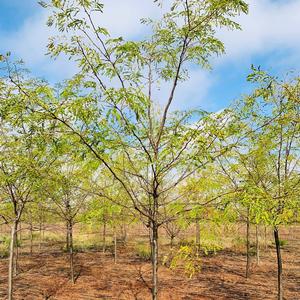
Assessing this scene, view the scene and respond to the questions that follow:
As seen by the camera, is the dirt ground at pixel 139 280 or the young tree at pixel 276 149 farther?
the dirt ground at pixel 139 280

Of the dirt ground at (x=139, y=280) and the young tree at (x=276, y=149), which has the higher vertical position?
the young tree at (x=276, y=149)

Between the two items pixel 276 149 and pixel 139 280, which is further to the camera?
pixel 139 280

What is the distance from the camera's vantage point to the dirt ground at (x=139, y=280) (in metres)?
14.7

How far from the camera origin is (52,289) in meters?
15.6

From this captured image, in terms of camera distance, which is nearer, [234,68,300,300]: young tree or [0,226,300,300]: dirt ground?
[234,68,300,300]: young tree

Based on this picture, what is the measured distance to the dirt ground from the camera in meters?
14.7

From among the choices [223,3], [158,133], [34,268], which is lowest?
[34,268]

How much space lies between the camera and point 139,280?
676 inches

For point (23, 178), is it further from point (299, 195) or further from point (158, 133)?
point (299, 195)

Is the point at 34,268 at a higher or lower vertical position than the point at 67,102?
lower

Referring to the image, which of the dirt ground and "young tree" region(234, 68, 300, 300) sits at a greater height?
"young tree" region(234, 68, 300, 300)

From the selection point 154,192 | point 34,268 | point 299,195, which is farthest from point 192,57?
point 34,268

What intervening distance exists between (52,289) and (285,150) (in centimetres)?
1150

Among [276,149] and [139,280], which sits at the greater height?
[276,149]
